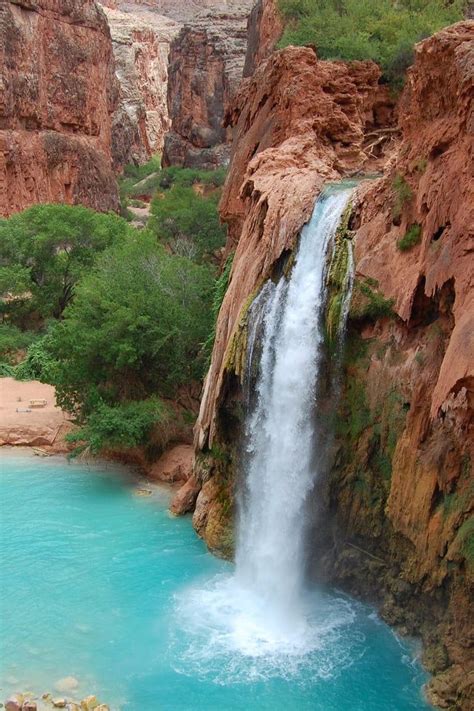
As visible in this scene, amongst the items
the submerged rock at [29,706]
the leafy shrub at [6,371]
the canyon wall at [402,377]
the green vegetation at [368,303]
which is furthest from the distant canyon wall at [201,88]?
the submerged rock at [29,706]

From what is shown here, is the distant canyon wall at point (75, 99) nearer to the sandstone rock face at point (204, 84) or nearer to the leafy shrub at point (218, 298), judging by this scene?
the sandstone rock face at point (204, 84)

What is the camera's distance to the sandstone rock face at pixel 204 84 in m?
47.6

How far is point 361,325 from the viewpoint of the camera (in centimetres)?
1177

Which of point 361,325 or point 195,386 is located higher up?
point 361,325

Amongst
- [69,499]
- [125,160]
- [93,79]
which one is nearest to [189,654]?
[69,499]

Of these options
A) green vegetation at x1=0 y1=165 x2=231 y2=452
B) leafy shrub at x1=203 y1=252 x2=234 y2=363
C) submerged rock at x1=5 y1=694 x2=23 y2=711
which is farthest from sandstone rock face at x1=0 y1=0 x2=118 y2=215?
submerged rock at x1=5 y1=694 x2=23 y2=711

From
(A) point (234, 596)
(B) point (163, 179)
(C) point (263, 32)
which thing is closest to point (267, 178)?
(A) point (234, 596)

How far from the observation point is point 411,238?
11.2 meters

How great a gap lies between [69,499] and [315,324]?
655 centimetres

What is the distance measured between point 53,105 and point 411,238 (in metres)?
28.3

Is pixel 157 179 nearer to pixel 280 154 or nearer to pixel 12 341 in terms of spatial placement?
pixel 12 341

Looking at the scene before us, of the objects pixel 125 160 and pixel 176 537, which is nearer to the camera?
pixel 176 537

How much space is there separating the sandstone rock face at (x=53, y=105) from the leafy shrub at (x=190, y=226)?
4.50 metres

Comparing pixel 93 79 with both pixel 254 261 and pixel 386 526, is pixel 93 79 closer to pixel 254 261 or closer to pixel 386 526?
pixel 254 261
